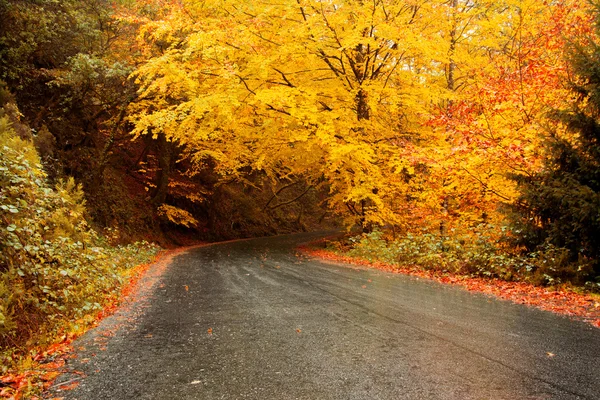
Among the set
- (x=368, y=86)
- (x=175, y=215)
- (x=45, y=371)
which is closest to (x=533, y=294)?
(x=45, y=371)

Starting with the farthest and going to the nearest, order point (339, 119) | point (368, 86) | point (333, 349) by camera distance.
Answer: point (339, 119) < point (368, 86) < point (333, 349)

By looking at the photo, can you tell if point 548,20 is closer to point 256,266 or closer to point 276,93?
point 276,93

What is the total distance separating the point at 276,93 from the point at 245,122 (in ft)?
9.68

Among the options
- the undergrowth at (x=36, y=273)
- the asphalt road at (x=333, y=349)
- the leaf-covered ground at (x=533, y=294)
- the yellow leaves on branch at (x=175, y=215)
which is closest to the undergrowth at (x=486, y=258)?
the leaf-covered ground at (x=533, y=294)

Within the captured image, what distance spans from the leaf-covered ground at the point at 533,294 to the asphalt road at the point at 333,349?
0.45 metres

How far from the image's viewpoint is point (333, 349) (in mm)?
4520

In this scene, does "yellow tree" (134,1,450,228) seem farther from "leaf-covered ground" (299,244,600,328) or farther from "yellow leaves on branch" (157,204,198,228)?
"yellow leaves on branch" (157,204,198,228)

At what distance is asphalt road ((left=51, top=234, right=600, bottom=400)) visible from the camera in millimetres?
3570

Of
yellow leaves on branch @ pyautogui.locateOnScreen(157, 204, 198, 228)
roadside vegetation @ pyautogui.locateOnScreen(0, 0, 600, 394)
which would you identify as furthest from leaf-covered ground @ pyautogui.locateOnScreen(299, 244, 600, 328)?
yellow leaves on branch @ pyautogui.locateOnScreen(157, 204, 198, 228)

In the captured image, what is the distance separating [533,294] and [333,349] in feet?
17.3

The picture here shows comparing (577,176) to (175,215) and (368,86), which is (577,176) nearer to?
(368,86)

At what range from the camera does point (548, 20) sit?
39.5ft

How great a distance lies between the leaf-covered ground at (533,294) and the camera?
6469 mm

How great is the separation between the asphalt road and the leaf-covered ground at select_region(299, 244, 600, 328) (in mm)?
452
